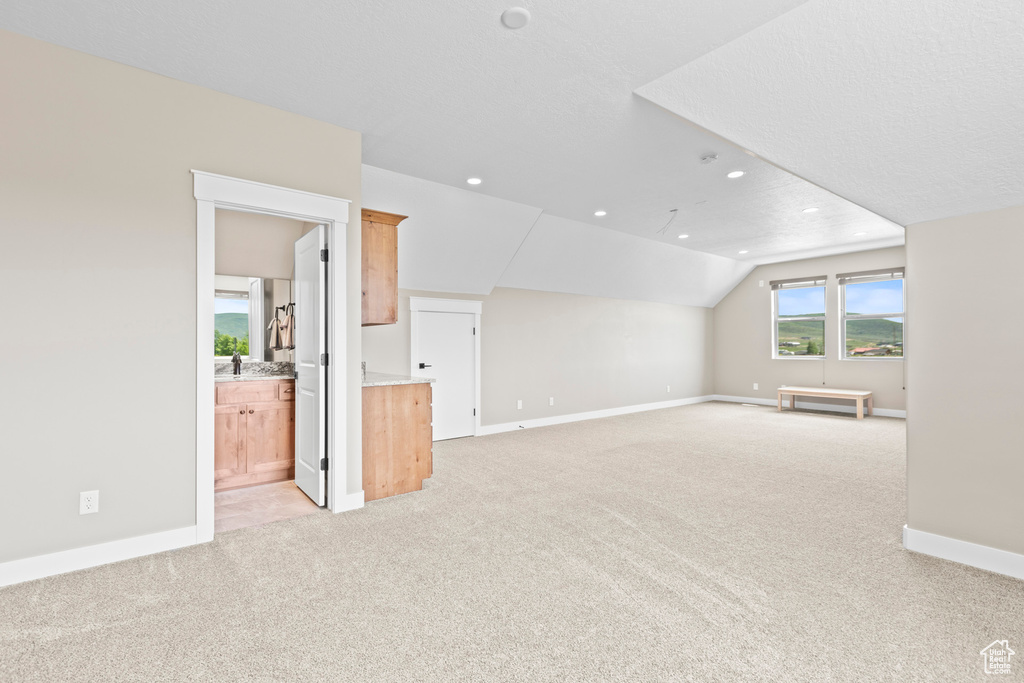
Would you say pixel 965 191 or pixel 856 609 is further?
pixel 965 191

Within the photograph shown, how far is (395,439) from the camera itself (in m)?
3.75

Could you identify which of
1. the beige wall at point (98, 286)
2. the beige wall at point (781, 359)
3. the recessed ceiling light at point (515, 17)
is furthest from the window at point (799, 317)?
the beige wall at point (98, 286)

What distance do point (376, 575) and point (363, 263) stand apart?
97.6 inches

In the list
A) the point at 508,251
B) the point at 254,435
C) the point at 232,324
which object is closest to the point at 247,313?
the point at 232,324

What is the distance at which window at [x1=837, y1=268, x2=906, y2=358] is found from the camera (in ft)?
25.4

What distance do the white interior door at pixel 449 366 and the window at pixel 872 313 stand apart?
677cm

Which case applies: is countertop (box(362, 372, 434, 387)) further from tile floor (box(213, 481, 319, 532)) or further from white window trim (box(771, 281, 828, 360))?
white window trim (box(771, 281, 828, 360))

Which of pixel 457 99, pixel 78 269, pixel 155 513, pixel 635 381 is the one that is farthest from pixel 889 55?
pixel 635 381

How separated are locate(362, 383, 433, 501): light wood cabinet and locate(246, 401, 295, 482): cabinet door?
3.58ft

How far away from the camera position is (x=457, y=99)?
9.77 ft

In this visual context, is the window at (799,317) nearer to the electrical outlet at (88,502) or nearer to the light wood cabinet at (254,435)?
the light wood cabinet at (254,435)

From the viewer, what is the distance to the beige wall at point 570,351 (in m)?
6.31

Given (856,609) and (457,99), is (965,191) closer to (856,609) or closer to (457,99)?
(856,609)

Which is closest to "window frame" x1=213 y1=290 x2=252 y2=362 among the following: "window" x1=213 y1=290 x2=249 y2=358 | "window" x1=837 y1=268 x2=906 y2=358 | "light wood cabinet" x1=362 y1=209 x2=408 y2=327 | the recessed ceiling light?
"window" x1=213 y1=290 x2=249 y2=358
